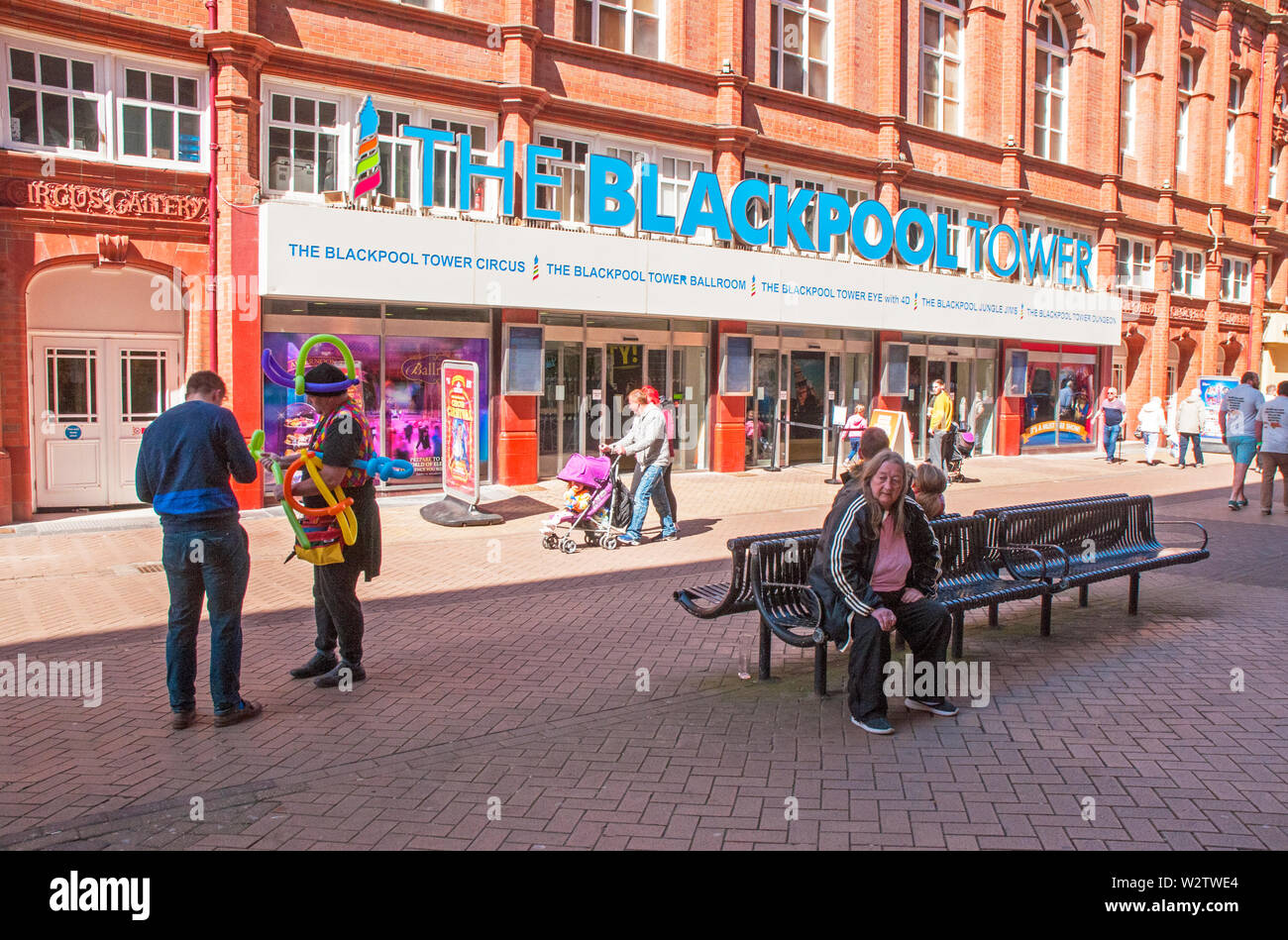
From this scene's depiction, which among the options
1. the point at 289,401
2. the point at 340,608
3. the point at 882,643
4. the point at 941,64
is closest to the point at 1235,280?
the point at 941,64

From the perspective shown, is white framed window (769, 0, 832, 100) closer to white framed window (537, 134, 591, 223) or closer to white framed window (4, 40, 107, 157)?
Result: white framed window (537, 134, 591, 223)

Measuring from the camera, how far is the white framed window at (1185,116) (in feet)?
100

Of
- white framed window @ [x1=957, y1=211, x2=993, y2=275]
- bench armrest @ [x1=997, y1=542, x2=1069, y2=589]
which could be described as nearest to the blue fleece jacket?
bench armrest @ [x1=997, y1=542, x2=1069, y2=589]

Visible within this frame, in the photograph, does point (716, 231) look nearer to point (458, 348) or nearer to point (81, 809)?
point (458, 348)

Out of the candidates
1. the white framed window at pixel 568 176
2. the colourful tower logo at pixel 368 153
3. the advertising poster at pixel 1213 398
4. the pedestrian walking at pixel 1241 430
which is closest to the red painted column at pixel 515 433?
the white framed window at pixel 568 176

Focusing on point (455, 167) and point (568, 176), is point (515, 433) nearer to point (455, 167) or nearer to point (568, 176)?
point (455, 167)

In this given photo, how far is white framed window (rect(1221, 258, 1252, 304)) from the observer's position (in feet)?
107

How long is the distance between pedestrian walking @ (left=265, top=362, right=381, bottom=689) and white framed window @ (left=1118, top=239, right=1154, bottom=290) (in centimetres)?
2663

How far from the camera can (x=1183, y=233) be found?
97.4 feet

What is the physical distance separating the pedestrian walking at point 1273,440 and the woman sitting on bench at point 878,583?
10.3m

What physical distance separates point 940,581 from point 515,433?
1023 centimetres
